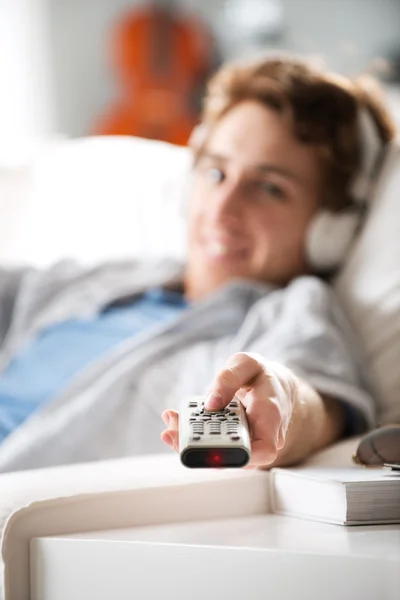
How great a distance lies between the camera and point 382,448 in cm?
84

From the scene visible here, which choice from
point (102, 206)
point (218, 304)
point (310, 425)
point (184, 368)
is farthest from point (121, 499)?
point (102, 206)

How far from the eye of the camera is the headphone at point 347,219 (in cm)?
135

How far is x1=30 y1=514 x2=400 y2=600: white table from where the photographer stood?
659 millimetres

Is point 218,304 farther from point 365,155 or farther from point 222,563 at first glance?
point 222,563

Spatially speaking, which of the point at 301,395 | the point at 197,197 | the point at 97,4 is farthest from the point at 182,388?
the point at 97,4

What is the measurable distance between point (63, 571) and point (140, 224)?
3.38ft

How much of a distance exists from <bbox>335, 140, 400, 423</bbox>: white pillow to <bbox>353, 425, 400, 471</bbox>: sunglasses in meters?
0.30

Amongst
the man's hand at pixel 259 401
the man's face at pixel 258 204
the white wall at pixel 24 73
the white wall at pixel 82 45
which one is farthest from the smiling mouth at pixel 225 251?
the white wall at pixel 24 73

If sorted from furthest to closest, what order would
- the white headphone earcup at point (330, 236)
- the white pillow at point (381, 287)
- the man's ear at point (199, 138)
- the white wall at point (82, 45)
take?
1. the white wall at point (82, 45)
2. the man's ear at point (199, 138)
3. the white headphone earcup at point (330, 236)
4. the white pillow at point (381, 287)

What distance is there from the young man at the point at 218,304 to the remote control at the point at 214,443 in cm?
26

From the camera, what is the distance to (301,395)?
2.97 feet

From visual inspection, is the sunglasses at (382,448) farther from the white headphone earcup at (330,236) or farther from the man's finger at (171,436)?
the white headphone earcup at (330,236)

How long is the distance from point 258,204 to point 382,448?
0.58 metres

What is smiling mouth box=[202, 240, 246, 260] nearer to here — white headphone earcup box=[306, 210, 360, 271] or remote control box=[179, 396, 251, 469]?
white headphone earcup box=[306, 210, 360, 271]
